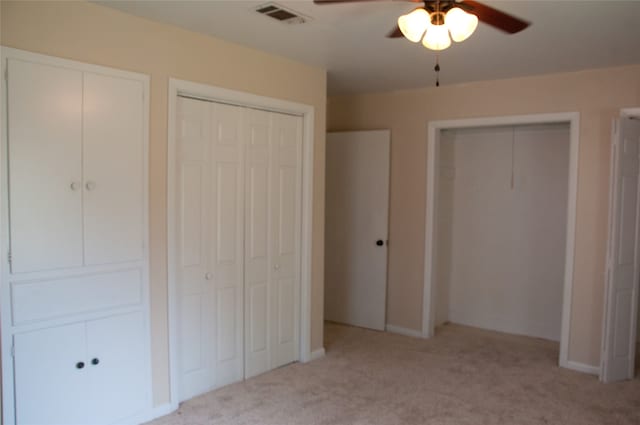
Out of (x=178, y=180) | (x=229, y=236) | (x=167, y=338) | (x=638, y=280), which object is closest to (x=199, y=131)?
(x=178, y=180)

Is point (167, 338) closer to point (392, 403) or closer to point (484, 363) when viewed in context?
point (392, 403)

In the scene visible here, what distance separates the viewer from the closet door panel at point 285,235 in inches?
154

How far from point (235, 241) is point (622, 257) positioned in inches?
111

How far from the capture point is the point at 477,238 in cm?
521

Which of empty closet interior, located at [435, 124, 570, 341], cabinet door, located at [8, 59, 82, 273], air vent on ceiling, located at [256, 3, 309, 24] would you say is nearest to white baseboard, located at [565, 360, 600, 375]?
empty closet interior, located at [435, 124, 570, 341]

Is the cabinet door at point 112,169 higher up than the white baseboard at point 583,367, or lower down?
higher up

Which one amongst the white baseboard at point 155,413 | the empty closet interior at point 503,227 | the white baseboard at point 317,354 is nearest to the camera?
the white baseboard at point 155,413

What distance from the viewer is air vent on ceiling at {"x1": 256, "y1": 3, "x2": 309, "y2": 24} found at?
107 inches

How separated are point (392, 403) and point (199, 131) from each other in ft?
7.22

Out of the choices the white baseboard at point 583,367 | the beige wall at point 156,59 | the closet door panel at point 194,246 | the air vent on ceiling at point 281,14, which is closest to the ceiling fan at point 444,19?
the air vent on ceiling at point 281,14

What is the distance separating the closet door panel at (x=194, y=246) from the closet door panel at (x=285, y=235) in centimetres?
61

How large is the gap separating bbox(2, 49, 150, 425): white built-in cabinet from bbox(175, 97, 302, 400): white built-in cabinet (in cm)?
36

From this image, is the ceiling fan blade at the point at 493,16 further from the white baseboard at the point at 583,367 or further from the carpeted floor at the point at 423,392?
the white baseboard at the point at 583,367

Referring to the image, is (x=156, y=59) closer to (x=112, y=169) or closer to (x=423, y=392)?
(x=112, y=169)
